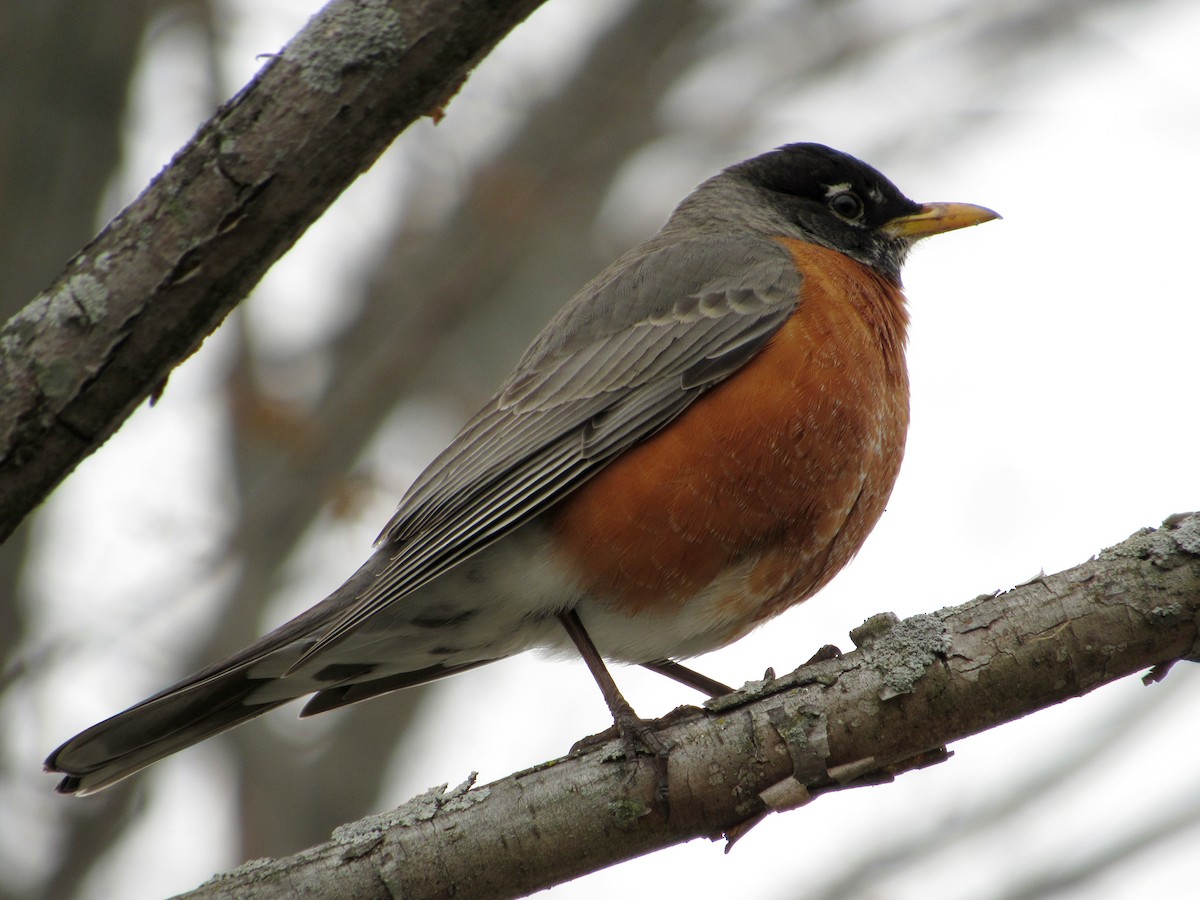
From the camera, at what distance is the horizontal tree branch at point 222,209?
2.75m

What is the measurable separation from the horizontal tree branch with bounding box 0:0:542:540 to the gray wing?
1.15m

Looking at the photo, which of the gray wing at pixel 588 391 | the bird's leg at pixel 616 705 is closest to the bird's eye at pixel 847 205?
the gray wing at pixel 588 391

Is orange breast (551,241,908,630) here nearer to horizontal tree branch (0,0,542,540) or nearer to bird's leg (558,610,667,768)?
bird's leg (558,610,667,768)

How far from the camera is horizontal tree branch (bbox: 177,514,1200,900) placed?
2861mm

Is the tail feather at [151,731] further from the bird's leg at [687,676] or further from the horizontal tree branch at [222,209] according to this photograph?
the bird's leg at [687,676]

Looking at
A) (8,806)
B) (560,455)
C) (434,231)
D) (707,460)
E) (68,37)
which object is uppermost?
(68,37)

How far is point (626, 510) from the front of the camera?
383cm

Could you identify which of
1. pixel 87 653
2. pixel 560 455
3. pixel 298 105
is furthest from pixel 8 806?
pixel 298 105

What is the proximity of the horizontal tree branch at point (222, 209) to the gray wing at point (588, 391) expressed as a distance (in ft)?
3.78

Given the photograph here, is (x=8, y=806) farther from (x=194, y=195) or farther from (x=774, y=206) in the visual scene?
(x=774, y=206)

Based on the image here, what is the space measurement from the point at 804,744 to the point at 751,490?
3.45 ft

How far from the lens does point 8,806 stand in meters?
5.19

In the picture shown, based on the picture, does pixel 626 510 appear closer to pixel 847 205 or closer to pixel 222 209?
pixel 222 209

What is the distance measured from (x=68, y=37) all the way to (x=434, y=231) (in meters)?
2.01
